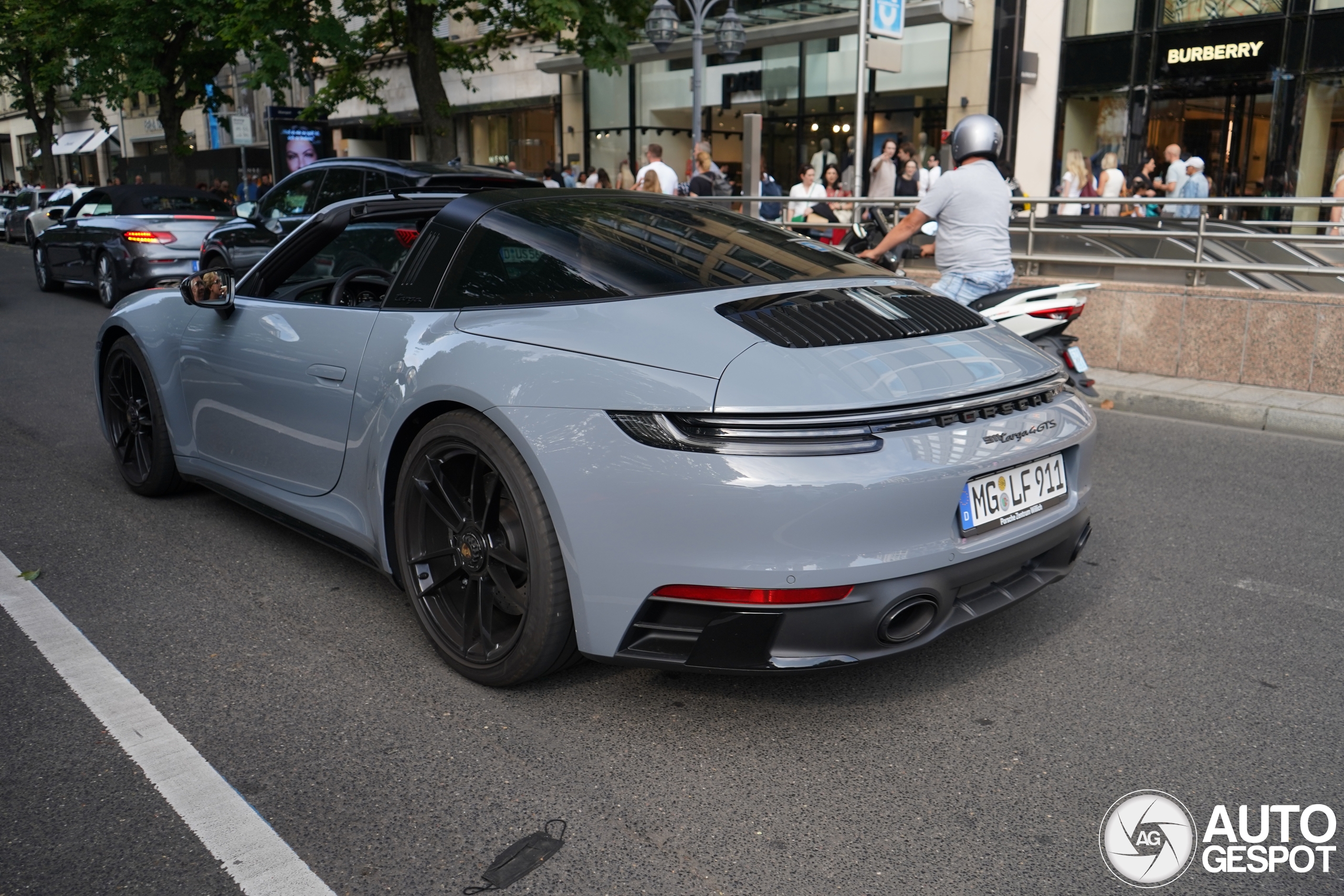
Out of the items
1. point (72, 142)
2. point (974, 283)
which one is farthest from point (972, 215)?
point (72, 142)

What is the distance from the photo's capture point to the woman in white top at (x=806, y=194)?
1154cm

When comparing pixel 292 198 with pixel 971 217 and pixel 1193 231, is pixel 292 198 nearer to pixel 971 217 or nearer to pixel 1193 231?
pixel 971 217

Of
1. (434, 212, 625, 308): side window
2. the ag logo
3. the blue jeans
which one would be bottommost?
the ag logo

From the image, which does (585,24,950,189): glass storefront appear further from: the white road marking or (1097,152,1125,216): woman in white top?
the white road marking

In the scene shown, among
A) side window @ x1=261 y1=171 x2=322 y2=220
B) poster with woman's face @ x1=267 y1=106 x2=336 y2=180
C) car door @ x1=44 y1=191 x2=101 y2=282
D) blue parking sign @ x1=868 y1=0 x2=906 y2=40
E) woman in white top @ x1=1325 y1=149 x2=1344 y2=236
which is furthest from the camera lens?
poster with woman's face @ x1=267 y1=106 x2=336 y2=180

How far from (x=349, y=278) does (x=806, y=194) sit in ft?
38.7

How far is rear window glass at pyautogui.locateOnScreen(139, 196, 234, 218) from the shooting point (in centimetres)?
1362

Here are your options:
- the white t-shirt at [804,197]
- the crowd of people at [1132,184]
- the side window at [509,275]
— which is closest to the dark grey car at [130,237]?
the white t-shirt at [804,197]

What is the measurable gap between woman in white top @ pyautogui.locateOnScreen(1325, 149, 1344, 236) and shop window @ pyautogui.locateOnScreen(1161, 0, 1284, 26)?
271cm

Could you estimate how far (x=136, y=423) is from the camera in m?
4.93

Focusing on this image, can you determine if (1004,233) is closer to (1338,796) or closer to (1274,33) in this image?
(1338,796)

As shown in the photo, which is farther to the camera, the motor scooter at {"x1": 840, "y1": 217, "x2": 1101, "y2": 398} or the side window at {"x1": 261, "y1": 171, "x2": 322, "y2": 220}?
the side window at {"x1": 261, "y1": 171, "x2": 322, "y2": 220}

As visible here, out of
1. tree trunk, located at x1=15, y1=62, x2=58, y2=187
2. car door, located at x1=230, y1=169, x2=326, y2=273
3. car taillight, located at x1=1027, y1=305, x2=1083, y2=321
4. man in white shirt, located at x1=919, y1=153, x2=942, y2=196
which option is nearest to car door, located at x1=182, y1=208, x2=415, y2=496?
car taillight, located at x1=1027, y1=305, x2=1083, y2=321

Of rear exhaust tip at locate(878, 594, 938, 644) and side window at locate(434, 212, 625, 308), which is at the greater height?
side window at locate(434, 212, 625, 308)
